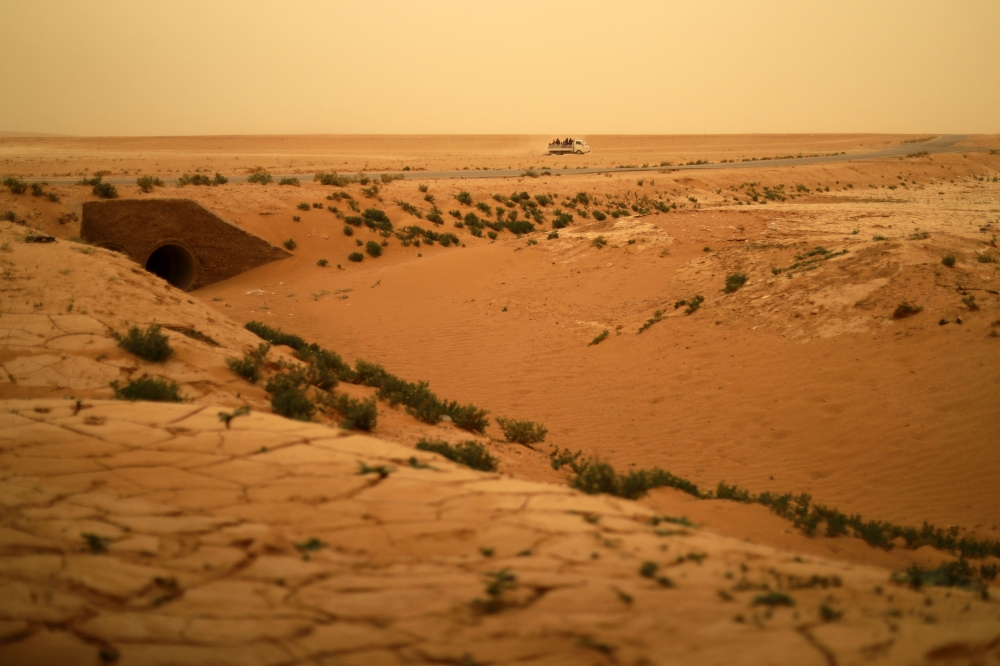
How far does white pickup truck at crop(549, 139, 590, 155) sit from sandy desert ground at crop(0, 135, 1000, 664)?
147ft

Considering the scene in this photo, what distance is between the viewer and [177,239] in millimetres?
19656

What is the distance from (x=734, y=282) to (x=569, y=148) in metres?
53.6

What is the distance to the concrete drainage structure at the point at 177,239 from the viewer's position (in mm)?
18375

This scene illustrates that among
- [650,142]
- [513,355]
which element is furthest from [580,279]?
[650,142]

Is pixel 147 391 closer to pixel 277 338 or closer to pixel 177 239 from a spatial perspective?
pixel 277 338

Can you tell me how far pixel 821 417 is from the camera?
9.61 meters

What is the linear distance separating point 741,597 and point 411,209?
82.3ft

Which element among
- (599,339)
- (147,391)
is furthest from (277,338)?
(599,339)

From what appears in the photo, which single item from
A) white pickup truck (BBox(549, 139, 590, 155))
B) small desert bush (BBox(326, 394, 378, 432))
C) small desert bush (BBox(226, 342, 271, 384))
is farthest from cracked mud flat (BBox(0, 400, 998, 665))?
white pickup truck (BBox(549, 139, 590, 155))

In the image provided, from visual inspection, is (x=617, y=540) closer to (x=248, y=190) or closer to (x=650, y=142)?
(x=248, y=190)

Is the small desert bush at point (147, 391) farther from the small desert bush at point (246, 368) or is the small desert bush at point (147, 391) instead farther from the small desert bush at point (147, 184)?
the small desert bush at point (147, 184)

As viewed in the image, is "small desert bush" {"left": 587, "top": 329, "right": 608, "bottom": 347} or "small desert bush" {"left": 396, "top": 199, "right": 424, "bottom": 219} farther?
"small desert bush" {"left": 396, "top": 199, "right": 424, "bottom": 219}

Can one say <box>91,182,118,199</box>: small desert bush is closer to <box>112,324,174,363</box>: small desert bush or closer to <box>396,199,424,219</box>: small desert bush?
<box>396,199,424,219</box>: small desert bush

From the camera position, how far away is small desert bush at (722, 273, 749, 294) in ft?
47.1
